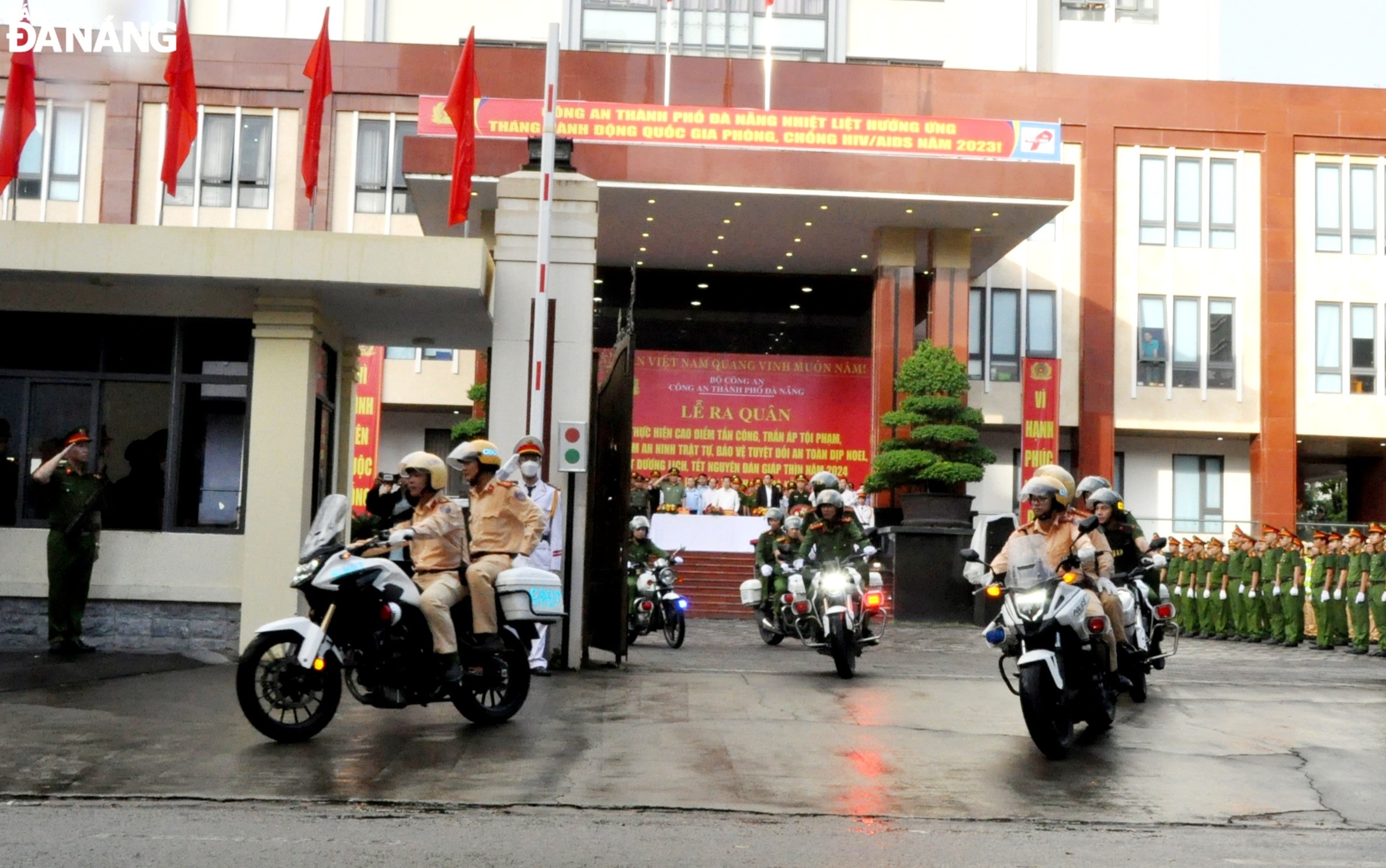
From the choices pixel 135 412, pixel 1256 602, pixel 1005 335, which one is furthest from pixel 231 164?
pixel 1256 602

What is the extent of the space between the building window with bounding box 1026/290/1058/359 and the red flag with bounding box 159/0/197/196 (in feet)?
76.8

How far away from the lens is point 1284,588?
887 inches

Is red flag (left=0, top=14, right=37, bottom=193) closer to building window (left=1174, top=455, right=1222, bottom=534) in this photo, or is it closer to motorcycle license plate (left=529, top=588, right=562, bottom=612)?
motorcycle license plate (left=529, top=588, right=562, bottom=612)

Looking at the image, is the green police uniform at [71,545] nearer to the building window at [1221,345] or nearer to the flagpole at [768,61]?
the flagpole at [768,61]

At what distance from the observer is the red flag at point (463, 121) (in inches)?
813

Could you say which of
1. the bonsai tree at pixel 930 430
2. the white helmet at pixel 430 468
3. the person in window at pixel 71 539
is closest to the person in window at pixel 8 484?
the person in window at pixel 71 539

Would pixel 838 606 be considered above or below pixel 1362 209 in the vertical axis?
below

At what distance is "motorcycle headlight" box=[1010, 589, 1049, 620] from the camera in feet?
29.8

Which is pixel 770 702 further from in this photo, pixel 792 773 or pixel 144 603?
pixel 144 603

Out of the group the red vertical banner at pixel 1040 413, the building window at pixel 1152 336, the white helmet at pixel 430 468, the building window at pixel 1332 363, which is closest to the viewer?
the white helmet at pixel 430 468

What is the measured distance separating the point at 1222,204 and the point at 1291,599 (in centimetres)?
1850

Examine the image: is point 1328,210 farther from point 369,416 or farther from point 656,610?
point 656,610

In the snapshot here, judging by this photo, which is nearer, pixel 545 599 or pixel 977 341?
pixel 545 599

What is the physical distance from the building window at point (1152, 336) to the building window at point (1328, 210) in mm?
4236
